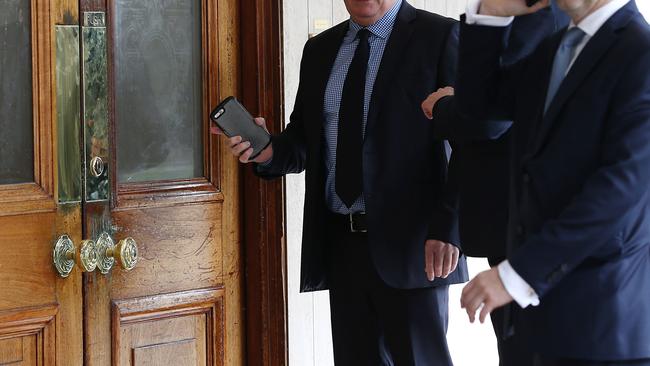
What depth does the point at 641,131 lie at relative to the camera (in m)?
1.45

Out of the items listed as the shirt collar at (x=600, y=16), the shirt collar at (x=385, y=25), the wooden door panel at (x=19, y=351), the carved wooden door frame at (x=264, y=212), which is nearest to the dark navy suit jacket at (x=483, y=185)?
the shirt collar at (x=600, y=16)

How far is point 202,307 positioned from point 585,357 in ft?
4.43

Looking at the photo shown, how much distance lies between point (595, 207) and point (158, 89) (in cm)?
136

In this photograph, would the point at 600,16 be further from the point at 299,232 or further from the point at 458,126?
the point at 299,232

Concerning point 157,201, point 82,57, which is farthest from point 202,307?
point 82,57

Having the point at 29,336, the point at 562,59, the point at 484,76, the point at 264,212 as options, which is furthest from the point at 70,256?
the point at 562,59

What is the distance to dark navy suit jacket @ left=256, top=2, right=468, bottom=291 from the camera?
2.30m

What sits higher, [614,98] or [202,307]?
[614,98]

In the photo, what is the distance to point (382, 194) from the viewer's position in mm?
2316

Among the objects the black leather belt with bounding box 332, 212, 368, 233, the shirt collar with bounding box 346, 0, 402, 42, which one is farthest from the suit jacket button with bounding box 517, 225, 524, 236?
the shirt collar with bounding box 346, 0, 402, 42

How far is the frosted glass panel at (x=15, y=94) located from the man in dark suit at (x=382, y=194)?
1.76 ft

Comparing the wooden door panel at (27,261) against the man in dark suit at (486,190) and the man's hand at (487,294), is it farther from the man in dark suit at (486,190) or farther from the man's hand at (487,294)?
the man's hand at (487,294)

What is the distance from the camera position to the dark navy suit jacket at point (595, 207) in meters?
1.47

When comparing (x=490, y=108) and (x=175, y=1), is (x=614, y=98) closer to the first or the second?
(x=490, y=108)
